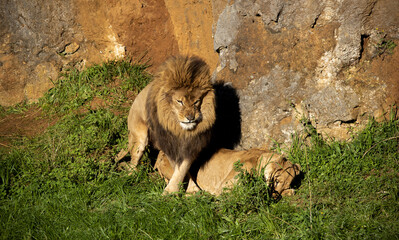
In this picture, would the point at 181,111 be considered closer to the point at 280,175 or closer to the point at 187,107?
the point at 187,107

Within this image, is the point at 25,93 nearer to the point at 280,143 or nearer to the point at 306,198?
the point at 280,143

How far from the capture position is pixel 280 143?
4.40 m

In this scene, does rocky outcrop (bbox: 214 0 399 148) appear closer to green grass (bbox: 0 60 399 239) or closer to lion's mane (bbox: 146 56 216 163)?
green grass (bbox: 0 60 399 239)

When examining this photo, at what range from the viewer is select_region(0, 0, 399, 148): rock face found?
411cm

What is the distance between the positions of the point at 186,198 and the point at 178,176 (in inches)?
12.5

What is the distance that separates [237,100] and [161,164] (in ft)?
3.86

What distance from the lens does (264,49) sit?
4.64m

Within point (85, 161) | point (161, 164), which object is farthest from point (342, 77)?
point (85, 161)

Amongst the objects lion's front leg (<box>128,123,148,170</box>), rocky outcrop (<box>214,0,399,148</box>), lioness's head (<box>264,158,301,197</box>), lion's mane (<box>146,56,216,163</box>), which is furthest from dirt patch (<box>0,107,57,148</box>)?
lioness's head (<box>264,158,301,197</box>)

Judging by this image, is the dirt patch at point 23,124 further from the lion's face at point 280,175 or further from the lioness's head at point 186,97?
the lion's face at point 280,175

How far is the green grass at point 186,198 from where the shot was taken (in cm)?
325

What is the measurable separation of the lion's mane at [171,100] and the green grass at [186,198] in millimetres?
536

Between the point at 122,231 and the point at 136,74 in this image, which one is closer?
the point at 122,231

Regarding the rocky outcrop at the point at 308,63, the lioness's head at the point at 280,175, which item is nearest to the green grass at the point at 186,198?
the lioness's head at the point at 280,175
